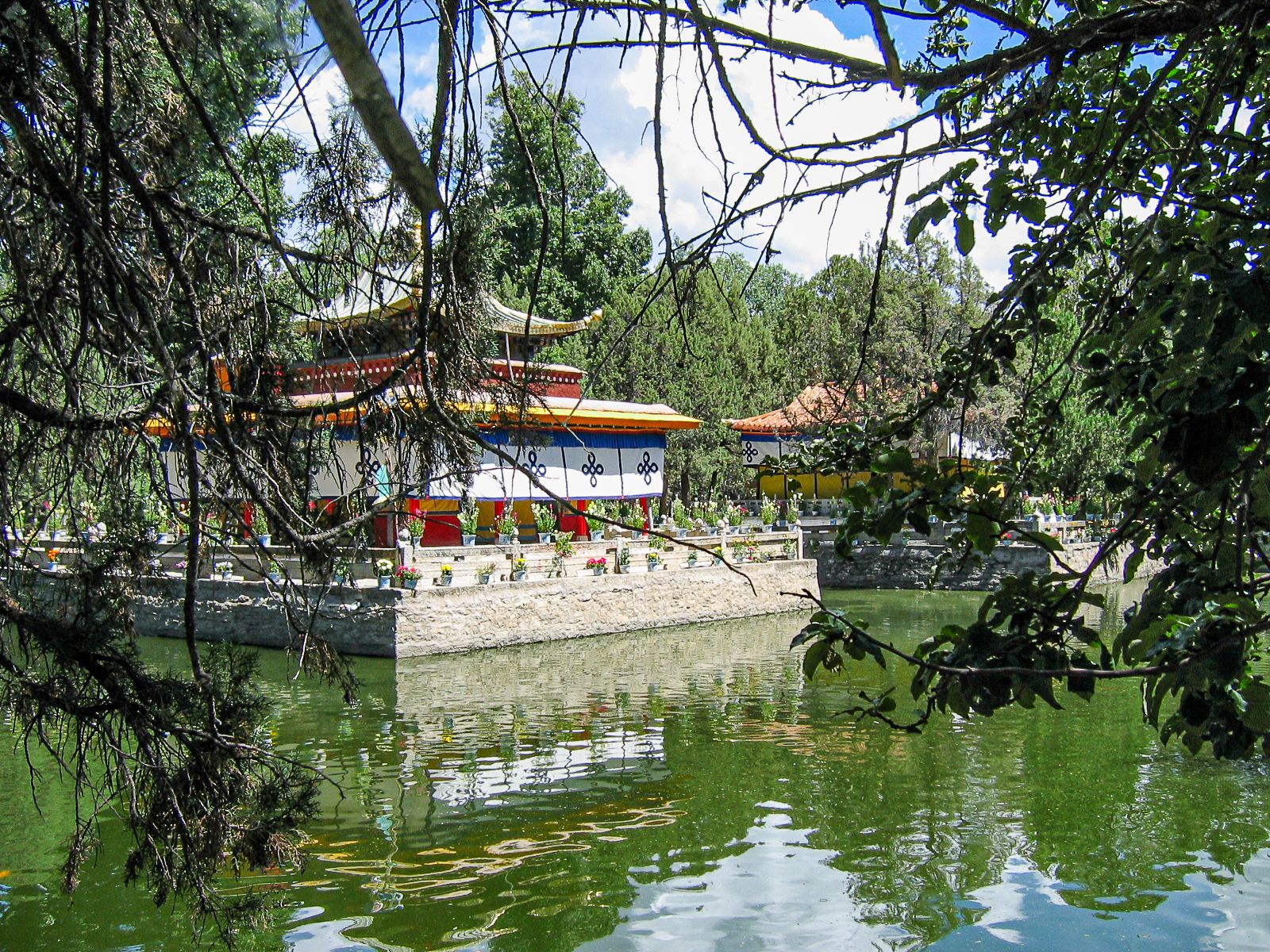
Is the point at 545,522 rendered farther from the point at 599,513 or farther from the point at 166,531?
the point at 166,531

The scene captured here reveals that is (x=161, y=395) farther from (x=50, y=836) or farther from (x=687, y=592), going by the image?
(x=687, y=592)

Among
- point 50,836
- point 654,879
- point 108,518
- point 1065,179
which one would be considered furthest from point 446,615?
point 1065,179

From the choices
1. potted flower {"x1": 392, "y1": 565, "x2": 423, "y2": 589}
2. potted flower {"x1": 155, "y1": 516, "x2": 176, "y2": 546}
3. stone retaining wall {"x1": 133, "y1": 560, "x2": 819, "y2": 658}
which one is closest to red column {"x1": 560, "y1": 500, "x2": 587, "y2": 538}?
stone retaining wall {"x1": 133, "y1": 560, "x2": 819, "y2": 658}

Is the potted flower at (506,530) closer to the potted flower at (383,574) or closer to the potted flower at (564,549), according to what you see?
the potted flower at (564,549)

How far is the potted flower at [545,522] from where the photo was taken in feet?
57.4

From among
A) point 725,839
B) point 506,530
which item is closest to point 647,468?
point 506,530

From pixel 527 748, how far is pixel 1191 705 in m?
7.52

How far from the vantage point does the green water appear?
5246 mm

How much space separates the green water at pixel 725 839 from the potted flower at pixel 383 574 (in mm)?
3068

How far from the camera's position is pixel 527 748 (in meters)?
9.09

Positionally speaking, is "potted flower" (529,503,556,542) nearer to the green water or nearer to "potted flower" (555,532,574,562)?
"potted flower" (555,532,574,562)

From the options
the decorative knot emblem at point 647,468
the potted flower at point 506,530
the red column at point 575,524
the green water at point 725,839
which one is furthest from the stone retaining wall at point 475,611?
the decorative knot emblem at point 647,468

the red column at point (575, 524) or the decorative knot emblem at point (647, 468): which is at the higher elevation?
the decorative knot emblem at point (647, 468)

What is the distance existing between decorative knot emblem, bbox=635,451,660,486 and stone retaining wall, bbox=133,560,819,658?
3182 millimetres
